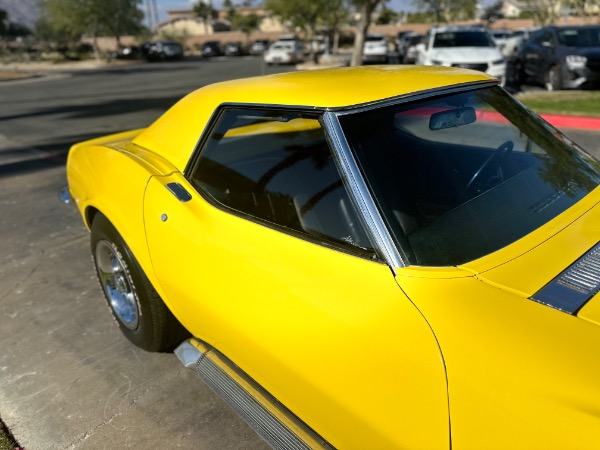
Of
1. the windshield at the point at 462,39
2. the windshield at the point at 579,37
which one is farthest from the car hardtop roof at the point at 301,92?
the windshield at the point at 579,37

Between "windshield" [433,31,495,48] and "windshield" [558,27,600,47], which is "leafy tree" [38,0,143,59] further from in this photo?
"windshield" [558,27,600,47]

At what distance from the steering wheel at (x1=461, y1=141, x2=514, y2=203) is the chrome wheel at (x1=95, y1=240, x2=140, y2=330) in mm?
1824

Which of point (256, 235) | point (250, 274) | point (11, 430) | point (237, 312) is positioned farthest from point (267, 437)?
point (11, 430)

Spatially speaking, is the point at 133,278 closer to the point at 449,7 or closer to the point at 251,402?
the point at 251,402

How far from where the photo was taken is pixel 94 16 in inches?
1521

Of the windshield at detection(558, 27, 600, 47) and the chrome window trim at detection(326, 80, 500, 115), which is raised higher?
the chrome window trim at detection(326, 80, 500, 115)

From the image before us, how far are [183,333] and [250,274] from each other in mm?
1126

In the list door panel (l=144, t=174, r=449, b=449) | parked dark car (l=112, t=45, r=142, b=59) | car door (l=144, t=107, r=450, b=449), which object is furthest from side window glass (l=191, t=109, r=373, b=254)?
parked dark car (l=112, t=45, r=142, b=59)

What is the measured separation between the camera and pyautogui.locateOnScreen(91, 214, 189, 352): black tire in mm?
2605

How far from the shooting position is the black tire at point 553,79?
11555mm

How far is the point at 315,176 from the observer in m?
2.11

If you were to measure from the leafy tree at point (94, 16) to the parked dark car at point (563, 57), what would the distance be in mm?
35685

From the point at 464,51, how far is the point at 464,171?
36.0ft

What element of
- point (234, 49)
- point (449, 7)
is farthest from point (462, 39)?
point (449, 7)
